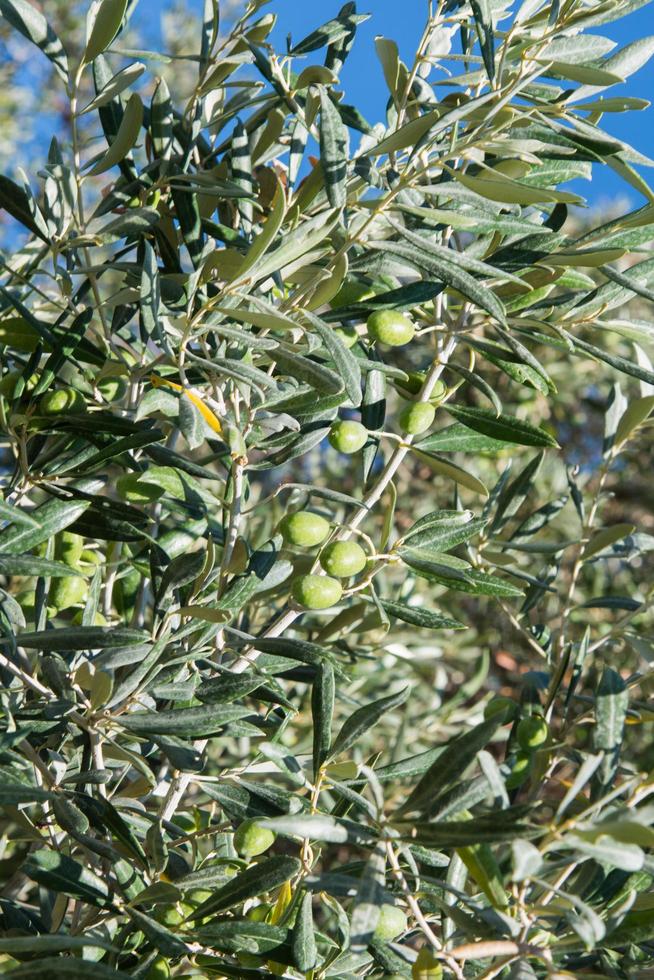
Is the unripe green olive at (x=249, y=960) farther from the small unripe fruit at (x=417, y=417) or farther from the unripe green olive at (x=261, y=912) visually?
the small unripe fruit at (x=417, y=417)

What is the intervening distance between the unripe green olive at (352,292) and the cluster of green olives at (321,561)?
0.78 feet

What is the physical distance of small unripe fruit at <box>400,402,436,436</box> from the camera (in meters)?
1.07

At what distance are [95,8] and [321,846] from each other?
3.09 ft

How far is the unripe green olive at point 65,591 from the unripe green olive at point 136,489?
150 mm

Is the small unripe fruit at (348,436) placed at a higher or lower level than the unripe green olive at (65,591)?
higher

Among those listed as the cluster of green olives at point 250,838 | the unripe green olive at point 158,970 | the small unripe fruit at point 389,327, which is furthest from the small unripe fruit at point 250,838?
the small unripe fruit at point 389,327

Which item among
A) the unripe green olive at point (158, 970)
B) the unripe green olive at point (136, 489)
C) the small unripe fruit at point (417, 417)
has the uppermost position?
the small unripe fruit at point (417, 417)

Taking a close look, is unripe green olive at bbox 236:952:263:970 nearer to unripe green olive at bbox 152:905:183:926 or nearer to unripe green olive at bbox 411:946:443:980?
unripe green olive at bbox 152:905:183:926

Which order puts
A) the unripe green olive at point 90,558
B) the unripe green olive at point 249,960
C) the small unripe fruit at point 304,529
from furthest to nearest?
the unripe green olive at point 90,558, the small unripe fruit at point 304,529, the unripe green olive at point 249,960

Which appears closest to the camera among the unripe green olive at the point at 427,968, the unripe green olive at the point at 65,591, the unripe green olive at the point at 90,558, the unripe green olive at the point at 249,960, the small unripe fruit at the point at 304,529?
the unripe green olive at the point at 427,968

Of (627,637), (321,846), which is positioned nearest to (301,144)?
(627,637)

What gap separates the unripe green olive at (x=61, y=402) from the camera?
1.02 meters

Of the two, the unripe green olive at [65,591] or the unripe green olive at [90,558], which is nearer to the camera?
the unripe green olive at [65,591]

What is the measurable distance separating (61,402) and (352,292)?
33 centimetres
